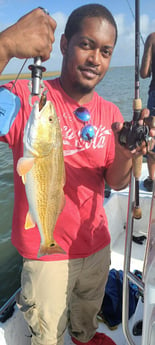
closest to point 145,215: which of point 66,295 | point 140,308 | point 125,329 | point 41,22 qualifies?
point 140,308

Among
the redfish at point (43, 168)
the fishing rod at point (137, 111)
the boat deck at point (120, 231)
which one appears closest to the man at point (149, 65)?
the boat deck at point (120, 231)

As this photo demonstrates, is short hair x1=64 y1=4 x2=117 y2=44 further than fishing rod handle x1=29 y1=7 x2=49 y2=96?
Yes

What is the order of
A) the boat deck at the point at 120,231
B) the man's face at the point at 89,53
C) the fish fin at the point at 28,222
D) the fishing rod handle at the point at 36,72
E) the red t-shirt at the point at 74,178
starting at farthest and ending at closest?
the boat deck at the point at 120,231 → the red t-shirt at the point at 74,178 → the man's face at the point at 89,53 → the fish fin at the point at 28,222 → the fishing rod handle at the point at 36,72

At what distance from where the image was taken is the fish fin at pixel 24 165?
1.51m

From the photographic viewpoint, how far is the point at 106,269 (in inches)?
99.3

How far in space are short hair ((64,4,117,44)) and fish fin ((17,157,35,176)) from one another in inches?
40.0

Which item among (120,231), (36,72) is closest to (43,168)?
(36,72)

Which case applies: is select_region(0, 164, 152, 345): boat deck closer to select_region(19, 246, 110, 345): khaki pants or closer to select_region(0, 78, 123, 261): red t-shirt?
select_region(19, 246, 110, 345): khaki pants

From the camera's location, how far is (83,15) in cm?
196

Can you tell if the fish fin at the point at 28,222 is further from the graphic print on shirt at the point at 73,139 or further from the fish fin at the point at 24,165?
the graphic print on shirt at the point at 73,139

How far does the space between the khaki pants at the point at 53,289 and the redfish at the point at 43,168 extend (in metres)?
0.34

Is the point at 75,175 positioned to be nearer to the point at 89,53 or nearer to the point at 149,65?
the point at 89,53

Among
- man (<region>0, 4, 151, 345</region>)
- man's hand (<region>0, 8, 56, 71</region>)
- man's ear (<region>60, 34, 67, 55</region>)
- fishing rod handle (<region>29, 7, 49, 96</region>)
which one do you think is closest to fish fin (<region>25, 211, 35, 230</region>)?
man (<region>0, 4, 151, 345</region>)

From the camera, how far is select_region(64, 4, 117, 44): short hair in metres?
1.96
